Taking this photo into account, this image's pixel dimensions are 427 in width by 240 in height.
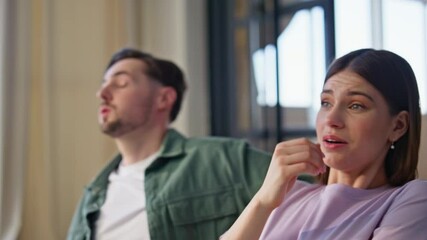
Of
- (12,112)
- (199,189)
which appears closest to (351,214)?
(199,189)

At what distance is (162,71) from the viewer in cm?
184

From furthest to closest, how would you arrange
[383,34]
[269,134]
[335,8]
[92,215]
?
1. [269,134]
2. [92,215]
3. [335,8]
4. [383,34]

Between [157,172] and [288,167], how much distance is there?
775 mm

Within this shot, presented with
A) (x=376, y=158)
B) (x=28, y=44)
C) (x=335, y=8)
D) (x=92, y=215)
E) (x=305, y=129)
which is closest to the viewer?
(x=376, y=158)

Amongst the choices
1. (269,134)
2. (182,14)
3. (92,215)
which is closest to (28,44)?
(182,14)

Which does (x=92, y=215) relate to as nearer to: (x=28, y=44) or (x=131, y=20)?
(x=28, y=44)

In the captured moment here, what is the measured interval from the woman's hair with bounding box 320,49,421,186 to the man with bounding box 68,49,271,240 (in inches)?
23.7

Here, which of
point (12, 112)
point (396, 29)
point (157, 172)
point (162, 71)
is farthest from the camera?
point (12, 112)

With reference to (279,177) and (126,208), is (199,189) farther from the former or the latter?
(279,177)

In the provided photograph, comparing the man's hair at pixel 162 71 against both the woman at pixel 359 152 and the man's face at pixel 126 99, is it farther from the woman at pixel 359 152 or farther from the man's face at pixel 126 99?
the woman at pixel 359 152

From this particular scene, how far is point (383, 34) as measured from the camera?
3.71 feet

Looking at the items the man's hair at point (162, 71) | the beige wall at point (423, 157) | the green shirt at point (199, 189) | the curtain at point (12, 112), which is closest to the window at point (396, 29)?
the beige wall at point (423, 157)

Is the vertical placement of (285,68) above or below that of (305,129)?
above

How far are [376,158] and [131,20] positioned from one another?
5.43 ft
